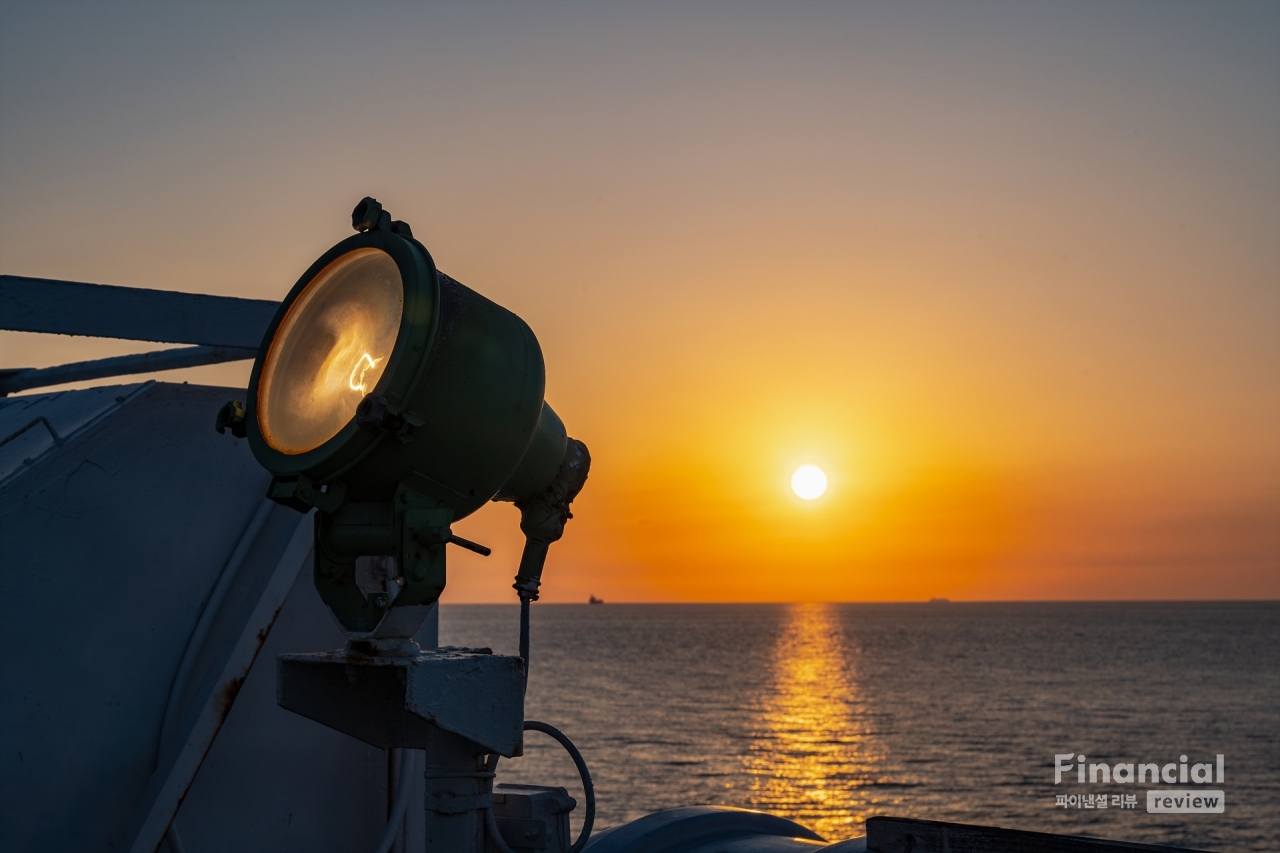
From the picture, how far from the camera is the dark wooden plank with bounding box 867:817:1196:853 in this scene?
2.23m

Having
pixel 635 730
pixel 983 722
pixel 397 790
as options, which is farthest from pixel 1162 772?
pixel 397 790

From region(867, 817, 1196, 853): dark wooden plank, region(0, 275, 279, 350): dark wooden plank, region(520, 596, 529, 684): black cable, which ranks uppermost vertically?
region(0, 275, 279, 350): dark wooden plank

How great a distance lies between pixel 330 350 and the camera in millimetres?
2848

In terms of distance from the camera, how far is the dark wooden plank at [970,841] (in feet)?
7.31

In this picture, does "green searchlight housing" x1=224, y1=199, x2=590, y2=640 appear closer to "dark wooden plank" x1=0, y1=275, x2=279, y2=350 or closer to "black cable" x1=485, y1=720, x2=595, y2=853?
Result: "black cable" x1=485, y1=720, x2=595, y2=853

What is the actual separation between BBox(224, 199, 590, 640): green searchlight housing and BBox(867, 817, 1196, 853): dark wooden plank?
117 centimetres

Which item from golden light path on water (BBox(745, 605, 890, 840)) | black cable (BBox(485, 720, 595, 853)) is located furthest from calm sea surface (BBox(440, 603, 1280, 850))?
black cable (BBox(485, 720, 595, 853))

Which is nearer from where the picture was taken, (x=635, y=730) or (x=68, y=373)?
(x=68, y=373)

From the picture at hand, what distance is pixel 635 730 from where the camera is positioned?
61.6 metres

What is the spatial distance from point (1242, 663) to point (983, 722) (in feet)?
176

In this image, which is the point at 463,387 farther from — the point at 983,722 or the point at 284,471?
the point at 983,722
